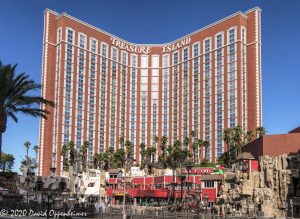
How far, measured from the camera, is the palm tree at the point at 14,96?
3338cm

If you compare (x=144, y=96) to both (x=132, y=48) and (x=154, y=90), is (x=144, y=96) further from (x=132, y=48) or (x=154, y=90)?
(x=132, y=48)

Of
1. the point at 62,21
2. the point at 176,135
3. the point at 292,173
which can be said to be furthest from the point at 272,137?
the point at 62,21

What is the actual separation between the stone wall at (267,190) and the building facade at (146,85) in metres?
57.0

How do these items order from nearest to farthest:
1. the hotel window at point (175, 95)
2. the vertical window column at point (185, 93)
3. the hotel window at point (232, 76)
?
the hotel window at point (232, 76), the vertical window column at point (185, 93), the hotel window at point (175, 95)

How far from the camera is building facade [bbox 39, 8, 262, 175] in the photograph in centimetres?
12169

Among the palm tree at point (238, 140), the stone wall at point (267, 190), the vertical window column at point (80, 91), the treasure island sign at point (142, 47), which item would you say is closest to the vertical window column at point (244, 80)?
the palm tree at point (238, 140)

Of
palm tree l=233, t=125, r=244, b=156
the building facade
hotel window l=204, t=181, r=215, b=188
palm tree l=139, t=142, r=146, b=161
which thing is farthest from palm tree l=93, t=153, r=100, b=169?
hotel window l=204, t=181, r=215, b=188

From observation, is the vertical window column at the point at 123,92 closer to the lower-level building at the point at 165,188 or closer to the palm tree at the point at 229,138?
the lower-level building at the point at 165,188

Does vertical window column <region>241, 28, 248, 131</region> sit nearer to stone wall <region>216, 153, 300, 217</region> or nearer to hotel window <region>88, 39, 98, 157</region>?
hotel window <region>88, 39, 98, 157</region>

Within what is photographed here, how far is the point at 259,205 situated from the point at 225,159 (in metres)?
49.7

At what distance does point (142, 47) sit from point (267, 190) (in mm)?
101696

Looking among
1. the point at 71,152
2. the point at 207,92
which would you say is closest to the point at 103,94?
the point at 71,152

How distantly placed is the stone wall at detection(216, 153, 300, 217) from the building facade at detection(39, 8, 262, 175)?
5698cm

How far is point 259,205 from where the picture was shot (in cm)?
5656
